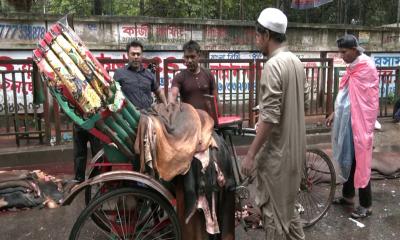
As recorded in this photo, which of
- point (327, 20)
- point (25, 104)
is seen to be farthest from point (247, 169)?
point (327, 20)

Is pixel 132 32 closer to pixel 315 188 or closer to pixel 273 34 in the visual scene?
pixel 315 188

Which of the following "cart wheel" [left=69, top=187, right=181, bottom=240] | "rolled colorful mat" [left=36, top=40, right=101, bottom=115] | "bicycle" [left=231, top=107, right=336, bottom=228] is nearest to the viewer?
"rolled colorful mat" [left=36, top=40, right=101, bottom=115]

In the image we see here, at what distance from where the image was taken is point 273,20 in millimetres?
2719

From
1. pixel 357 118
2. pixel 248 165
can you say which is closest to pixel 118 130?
pixel 248 165

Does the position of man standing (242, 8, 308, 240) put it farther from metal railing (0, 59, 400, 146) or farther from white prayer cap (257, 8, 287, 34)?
metal railing (0, 59, 400, 146)

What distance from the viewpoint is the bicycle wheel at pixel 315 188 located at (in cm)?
404

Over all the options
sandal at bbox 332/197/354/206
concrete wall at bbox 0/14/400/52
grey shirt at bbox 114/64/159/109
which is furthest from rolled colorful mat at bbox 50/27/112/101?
concrete wall at bbox 0/14/400/52

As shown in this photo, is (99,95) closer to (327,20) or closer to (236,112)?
(236,112)

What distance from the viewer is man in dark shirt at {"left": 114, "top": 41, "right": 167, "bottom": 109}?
431cm

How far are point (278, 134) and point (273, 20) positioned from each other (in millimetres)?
758

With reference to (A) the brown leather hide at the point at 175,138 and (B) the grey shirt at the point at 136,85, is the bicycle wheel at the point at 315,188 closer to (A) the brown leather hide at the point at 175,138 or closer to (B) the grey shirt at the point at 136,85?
(A) the brown leather hide at the point at 175,138

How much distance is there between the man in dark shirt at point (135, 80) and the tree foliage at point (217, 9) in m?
5.30

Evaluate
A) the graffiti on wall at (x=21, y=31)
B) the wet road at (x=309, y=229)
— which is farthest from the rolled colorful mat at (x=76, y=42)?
the graffiti on wall at (x=21, y=31)

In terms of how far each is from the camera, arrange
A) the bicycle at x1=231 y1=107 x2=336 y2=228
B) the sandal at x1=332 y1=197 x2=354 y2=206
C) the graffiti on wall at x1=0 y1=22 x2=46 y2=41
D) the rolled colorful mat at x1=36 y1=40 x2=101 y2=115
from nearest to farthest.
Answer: the rolled colorful mat at x1=36 y1=40 x2=101 y2=115, the bicycle at x1=231 y1=107 x2=336 y2=228, the sandal at x1=332 y1=197 x2=354 y2=206, the graffiti on wall at x1=0 y1=22 x2=46 y2=41
